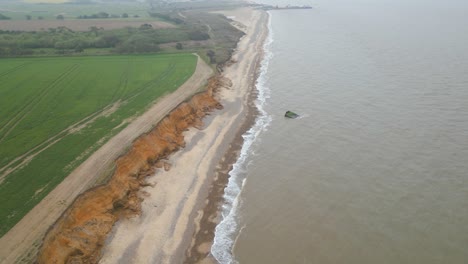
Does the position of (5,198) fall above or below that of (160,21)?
above

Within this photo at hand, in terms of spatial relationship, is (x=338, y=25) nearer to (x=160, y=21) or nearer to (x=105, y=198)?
(x=160, y=21)

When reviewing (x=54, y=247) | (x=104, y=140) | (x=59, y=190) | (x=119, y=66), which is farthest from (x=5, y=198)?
(x=119, y=66)

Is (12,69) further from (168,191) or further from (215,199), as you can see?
(215,199)

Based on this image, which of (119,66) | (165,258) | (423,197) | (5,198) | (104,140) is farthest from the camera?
(119,66)

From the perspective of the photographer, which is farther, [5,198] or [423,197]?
[423,197]

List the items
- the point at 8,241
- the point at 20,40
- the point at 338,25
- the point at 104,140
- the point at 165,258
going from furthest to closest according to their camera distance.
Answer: the point at 338,25, the point at 20,40, the point at 104,140, the point at 165,258, the point at 8,241
